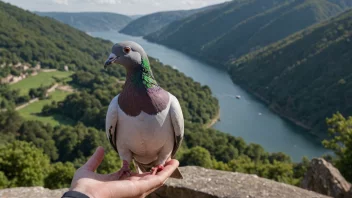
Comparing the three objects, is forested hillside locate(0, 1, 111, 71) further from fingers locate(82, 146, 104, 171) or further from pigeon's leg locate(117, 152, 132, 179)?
pigeon's leg locate(117, 152, 132, 179)

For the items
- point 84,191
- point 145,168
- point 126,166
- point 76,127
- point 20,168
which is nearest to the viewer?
point 84,191

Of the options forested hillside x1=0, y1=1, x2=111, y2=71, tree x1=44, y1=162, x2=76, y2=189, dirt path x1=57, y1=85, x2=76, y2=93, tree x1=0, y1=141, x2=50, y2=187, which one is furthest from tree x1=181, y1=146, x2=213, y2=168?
forested hillside x1=0, y1=1, x2=111, y2=71

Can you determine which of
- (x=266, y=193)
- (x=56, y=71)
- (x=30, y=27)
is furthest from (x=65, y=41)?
(x=266, y=193)

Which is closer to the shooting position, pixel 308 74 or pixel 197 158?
pixel 197 158

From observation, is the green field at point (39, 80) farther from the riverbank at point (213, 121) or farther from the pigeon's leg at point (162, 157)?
the pigeon's leg at point (162, 157)

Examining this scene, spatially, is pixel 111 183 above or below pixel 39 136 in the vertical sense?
above

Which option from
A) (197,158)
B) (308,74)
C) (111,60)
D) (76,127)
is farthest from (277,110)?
(111,60)

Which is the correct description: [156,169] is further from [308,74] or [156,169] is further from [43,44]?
[43,44]
